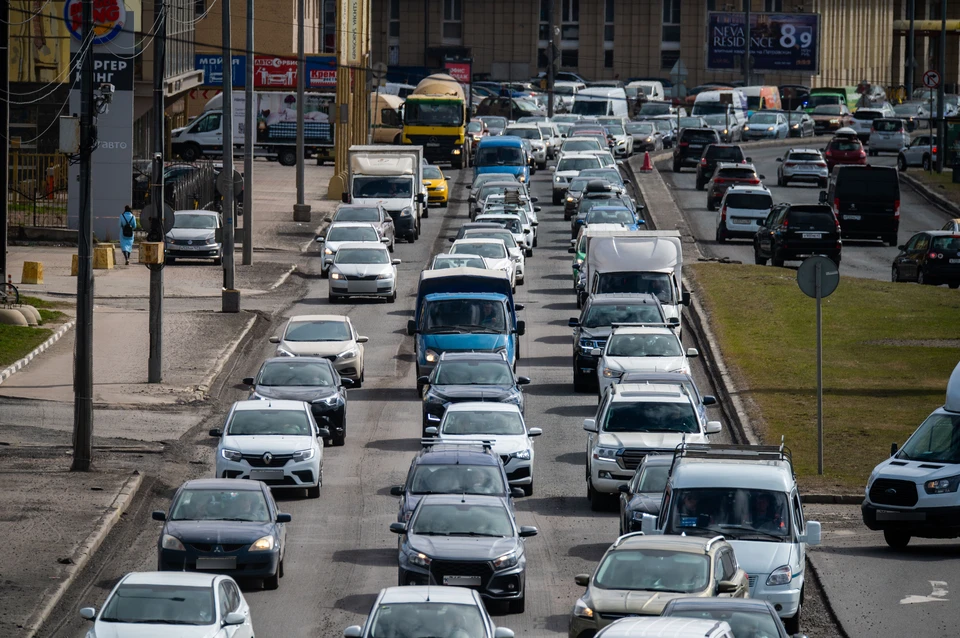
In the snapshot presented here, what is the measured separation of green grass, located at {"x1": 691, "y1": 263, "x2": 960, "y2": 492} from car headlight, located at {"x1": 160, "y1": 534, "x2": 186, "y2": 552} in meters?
9.59

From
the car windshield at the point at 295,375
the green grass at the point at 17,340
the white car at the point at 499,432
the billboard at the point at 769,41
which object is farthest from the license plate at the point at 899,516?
the billboard at the point at 769,41

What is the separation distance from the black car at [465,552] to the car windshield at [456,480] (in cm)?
211

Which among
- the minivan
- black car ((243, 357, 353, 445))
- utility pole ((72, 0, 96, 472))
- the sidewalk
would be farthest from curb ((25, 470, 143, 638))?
the minivan

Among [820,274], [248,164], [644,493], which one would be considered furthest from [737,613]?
[248,164]

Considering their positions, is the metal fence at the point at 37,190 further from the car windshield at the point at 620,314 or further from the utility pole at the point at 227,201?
the car windshield at the point at 620,314

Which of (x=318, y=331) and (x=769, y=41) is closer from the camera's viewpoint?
(x=318, y=331)

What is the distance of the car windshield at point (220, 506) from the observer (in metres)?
19.1

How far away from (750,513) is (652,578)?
8.88 ft

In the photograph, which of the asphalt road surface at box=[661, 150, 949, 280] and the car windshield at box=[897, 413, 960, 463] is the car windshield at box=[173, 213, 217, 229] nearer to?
the asphalt road surface at box=[661, 150, 949, 280]

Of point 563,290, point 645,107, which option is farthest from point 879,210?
point 645,107

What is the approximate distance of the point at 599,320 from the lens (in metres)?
32.4

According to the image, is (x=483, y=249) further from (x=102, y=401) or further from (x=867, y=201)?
(x=867, y=201)

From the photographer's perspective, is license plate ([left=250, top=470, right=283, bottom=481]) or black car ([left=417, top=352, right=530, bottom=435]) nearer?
license plate ([left=250, top=470, right=283, bottom=481])

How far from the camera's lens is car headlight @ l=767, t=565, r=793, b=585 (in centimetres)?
1700
